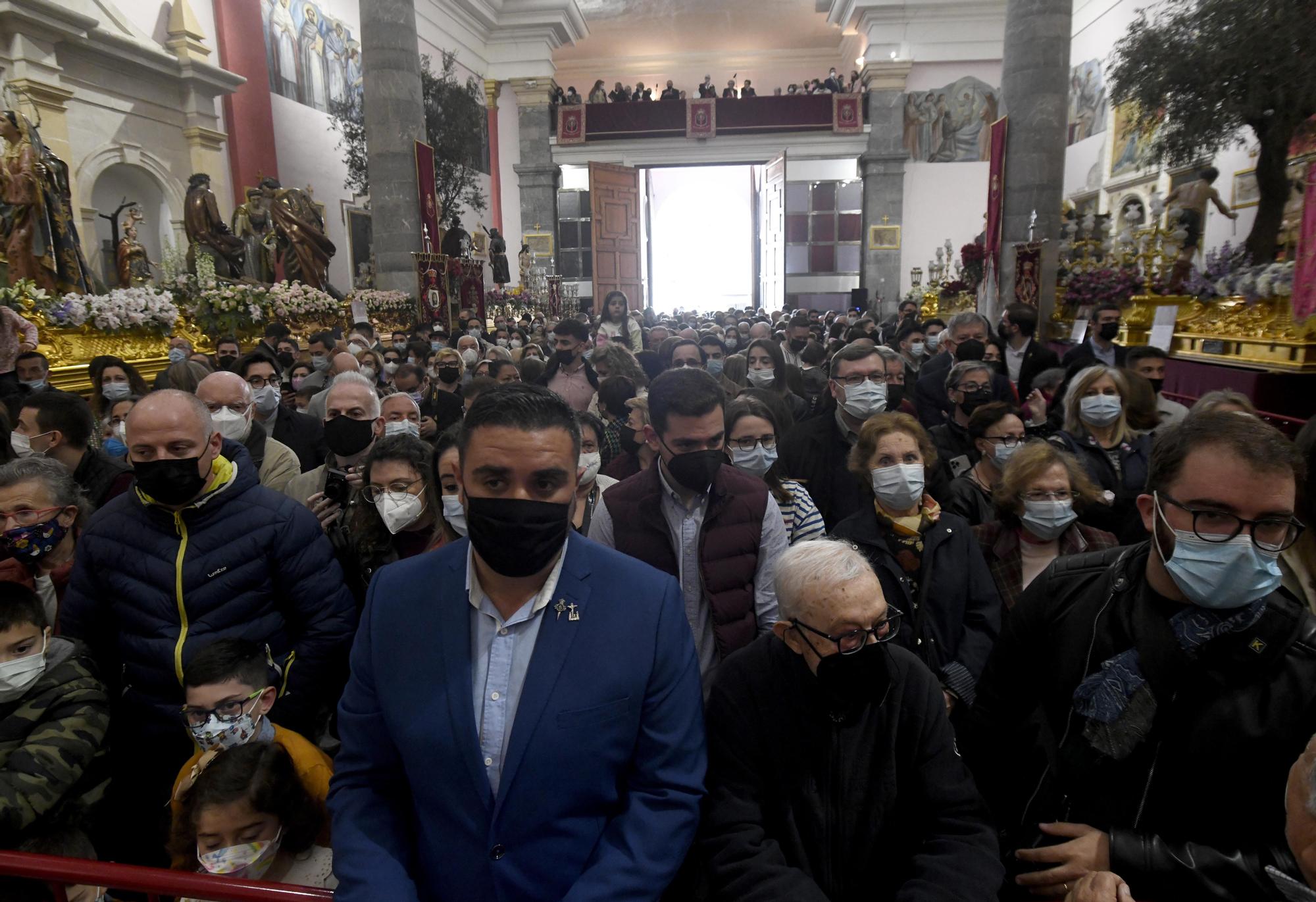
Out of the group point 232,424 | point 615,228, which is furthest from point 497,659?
point 615,228

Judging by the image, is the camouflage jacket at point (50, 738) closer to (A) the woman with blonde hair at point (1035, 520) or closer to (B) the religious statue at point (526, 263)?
(A) the woman with blonde hair at point (1035, 520)

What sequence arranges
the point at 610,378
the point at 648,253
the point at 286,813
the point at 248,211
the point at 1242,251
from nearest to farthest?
the point at 286,813 → the point at 610,378 → the point at 1242,251 → the point at 248,211 → the point at 648,253

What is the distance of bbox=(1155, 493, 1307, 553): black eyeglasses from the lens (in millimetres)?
1703

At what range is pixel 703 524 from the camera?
2.74 meters

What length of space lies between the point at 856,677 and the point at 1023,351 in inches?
240

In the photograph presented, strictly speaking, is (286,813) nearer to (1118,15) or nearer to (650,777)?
(650,777)

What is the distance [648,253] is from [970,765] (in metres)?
26.2

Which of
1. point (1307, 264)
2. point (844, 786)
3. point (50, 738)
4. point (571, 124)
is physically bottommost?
point (50, 738)

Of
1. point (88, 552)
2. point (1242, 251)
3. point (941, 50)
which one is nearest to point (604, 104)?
point (941, 50)

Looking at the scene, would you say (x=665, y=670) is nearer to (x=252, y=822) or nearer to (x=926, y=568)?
(x=252, y=822)

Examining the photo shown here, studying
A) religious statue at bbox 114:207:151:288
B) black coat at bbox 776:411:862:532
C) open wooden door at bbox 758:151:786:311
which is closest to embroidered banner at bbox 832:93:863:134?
open wooden door at bbox 758:151:786:311

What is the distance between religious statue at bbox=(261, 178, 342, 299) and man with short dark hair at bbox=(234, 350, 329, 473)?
9107 mm

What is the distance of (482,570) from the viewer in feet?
5.76

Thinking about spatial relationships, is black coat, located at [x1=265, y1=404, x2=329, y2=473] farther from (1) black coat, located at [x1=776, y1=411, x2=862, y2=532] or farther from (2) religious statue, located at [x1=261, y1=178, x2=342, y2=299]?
(2) religious statue, located at [x1=261, y1=178, x2=342, y2=299]
